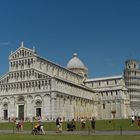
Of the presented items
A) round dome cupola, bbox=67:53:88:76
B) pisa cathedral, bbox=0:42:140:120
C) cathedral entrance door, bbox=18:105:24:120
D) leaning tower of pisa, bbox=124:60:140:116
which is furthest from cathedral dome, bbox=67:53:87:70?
cathedral entrance door, bbox=18:105:24:120

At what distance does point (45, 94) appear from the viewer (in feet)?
276

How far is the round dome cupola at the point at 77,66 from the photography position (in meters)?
125

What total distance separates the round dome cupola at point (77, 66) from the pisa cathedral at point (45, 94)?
1140 centimetres

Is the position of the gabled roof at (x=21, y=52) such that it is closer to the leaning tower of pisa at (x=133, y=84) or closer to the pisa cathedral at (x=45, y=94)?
the pisa cathedral at (x=45, y=94)

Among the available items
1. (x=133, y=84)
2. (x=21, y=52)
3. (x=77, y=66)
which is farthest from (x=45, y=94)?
(x=133, y=84)

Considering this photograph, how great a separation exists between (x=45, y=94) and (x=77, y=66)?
4344 cm

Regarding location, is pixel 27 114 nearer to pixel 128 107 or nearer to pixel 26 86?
pixel 26 86

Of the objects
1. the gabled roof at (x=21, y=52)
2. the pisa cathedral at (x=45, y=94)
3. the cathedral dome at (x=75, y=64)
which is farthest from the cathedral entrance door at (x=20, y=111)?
the cathedral dome at (x=75, y=64)

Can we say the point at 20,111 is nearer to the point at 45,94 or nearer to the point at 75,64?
the point at 45,94

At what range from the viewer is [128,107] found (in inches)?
4638

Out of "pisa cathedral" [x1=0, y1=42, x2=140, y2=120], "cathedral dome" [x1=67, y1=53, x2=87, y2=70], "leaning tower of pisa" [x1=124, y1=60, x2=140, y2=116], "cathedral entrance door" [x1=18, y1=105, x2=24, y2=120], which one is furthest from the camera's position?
"cathedral dome" [x1=67, y1=53, x2=87, y2=70]

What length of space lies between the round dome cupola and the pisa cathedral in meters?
11.4

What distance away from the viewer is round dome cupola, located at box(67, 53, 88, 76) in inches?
4913

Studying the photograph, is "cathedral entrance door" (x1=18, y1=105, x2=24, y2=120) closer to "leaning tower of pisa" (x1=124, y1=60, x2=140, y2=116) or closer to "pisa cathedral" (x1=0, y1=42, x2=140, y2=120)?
"pisa cathedral" (x1=0, y1=42, x2=140, y2=120)
